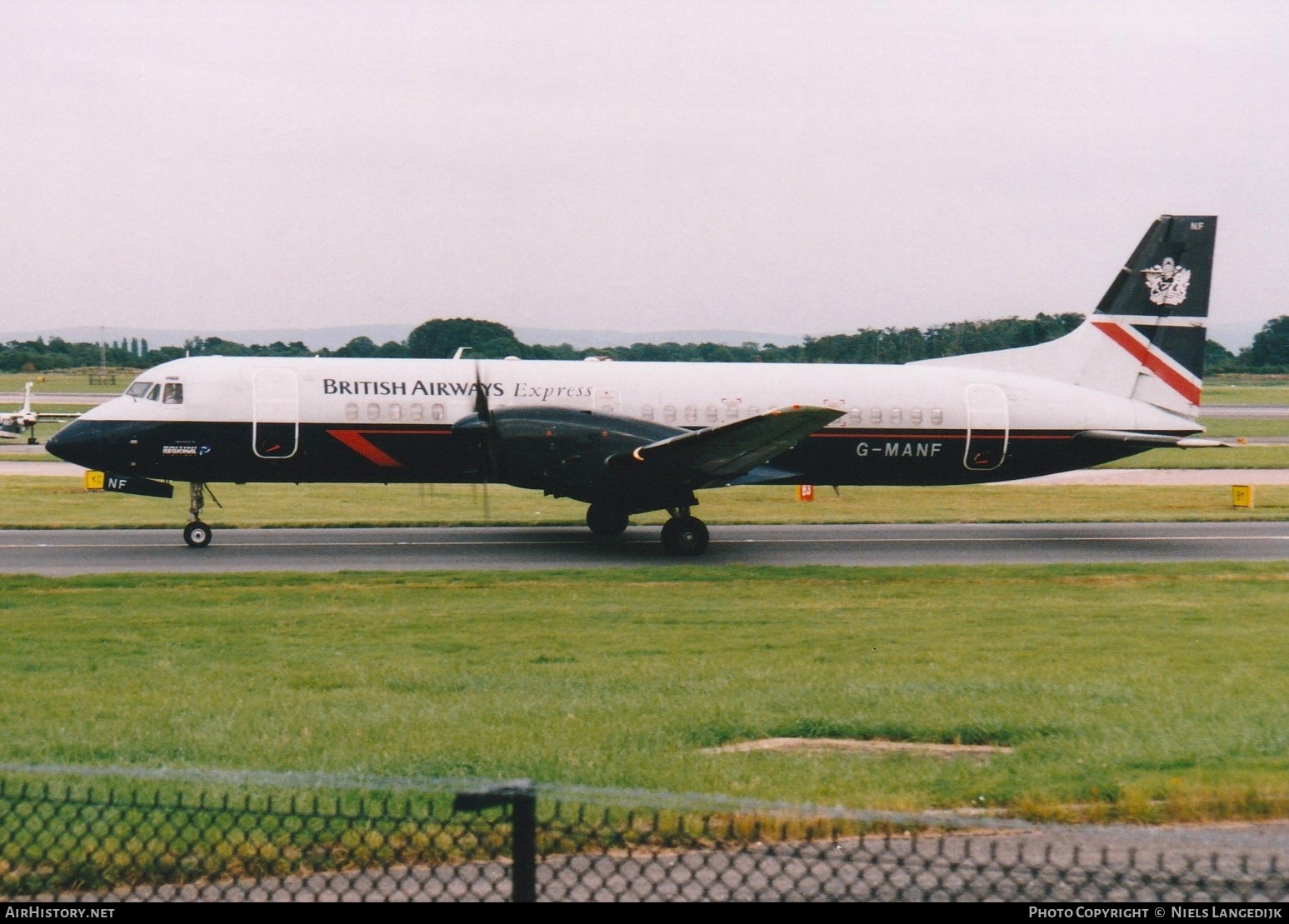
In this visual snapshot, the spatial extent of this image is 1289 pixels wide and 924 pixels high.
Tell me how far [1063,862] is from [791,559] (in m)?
18.0

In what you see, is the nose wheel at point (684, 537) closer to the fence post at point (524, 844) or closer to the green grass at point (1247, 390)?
the fence post at point (524, 844)

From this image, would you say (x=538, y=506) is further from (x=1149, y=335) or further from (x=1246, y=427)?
(x=1246, y=427)

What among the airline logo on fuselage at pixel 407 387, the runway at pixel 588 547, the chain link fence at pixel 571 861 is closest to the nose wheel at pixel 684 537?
the runway at pixel 588 547

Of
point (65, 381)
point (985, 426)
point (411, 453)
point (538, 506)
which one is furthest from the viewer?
point (65, 381)

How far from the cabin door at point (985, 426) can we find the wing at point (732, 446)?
15.3ft

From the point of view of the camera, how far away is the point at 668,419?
26.1 m

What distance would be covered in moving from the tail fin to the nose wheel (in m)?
8.64

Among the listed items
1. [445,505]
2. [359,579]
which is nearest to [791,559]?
[359,579]

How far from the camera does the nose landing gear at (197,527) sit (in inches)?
981

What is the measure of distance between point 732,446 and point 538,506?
10.4 metres

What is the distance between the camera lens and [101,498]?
33.3 m

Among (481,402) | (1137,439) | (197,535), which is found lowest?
(197,535)

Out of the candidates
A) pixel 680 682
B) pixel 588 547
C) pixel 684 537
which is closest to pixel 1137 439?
pixel 684 537

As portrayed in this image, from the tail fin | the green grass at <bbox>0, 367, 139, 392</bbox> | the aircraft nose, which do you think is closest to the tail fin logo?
the tail fin
